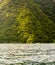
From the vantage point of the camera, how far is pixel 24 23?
375 feet

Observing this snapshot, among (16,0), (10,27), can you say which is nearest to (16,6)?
(16,0)

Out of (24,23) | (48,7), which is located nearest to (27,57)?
(24,23)

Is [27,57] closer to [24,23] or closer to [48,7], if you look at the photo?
[24,23]

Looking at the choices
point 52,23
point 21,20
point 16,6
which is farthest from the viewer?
point 16,6

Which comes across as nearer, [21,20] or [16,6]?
[21,20]

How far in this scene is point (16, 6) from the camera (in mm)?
133000

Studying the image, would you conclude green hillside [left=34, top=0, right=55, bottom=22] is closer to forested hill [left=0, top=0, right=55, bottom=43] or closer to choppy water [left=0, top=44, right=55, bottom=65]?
forested hill [left=0, top=0, right=55, bottom=43]

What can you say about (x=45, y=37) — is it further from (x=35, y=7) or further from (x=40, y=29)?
(x=35, y=7)

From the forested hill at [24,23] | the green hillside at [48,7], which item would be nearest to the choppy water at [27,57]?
the forested hill at [24,23]

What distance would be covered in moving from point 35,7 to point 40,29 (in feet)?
45.3

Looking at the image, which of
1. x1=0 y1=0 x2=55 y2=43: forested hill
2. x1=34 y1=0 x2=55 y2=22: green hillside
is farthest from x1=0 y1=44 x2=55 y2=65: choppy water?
x1=34 y1=0 x2=55 y2=22: green hillside

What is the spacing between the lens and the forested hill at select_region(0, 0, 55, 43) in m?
104

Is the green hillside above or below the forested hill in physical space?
below

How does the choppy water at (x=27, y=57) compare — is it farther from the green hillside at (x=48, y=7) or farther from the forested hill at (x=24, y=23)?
the green hillside at (x=48, y=7)
